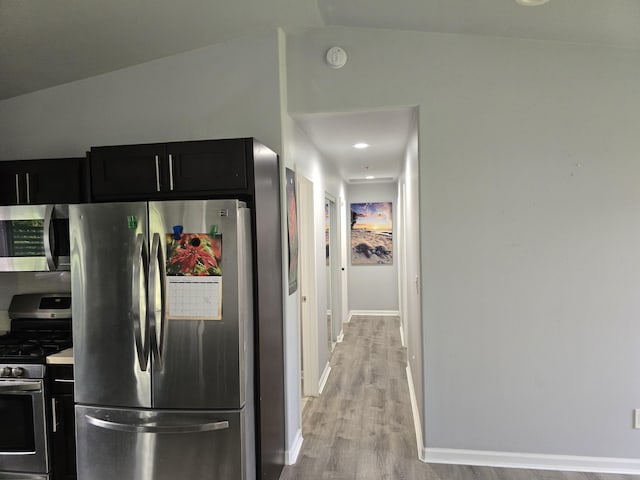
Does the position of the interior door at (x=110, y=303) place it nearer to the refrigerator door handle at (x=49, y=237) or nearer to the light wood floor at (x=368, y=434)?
the refrigerator door handle at (x=49, y=237)

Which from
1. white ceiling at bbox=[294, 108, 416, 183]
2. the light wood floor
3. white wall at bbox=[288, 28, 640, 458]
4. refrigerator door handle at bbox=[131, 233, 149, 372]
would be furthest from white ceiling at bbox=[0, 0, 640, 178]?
the light wood floor

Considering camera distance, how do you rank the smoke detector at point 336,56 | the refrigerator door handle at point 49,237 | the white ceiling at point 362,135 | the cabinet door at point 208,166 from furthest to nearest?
the white ceiling at point 362,135
the smoke detector at point 336,56
the refrigerator door handle at point 49,237
the cabinet door at point 208,166

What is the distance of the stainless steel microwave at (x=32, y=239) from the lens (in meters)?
2.54

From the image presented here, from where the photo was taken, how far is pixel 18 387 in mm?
2307

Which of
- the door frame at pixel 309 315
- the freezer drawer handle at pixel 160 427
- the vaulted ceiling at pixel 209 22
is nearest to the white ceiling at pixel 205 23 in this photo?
the vaulted ceiling at pixel 209 22

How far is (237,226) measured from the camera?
2.08m

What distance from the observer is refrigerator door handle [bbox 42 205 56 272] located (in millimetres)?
2520

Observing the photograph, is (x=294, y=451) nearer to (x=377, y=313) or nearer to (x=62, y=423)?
(x=62, y=423)

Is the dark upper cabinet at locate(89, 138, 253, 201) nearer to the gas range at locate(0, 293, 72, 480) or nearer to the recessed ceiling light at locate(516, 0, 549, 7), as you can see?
the gas range at locate(0, 293, 72, 480)

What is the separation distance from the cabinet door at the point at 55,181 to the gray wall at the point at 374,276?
16.8 feet

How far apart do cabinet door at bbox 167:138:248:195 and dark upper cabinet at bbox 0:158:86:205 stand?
83cm

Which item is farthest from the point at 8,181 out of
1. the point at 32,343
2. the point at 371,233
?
the point at 371,233

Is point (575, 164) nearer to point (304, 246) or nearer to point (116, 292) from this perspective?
point (304, 246)

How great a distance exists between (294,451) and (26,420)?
161 cm
